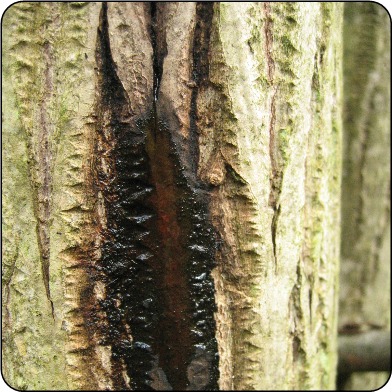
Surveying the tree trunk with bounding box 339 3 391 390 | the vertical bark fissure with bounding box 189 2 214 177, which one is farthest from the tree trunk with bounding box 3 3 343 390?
the tree trunk with bounding box 339 3 391 390

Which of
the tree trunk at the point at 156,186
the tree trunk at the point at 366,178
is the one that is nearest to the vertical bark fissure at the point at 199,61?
the tree trunk at the point at 156,186

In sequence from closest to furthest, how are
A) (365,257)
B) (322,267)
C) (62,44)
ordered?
(62,44)
(322,267)
(365,257)

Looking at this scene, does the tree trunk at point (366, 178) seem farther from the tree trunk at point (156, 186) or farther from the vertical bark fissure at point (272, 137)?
the vertical bark fissure at point (272, 137)

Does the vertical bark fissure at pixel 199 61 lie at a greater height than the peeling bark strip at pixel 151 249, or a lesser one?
greater

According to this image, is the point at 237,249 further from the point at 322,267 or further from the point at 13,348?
the point at 13,348

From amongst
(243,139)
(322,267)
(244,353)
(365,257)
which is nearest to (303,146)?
(243,139)

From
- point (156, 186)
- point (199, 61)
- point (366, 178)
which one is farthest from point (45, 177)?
point (366, 178)

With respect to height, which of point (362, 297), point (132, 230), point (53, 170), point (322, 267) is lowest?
point (362, 297)

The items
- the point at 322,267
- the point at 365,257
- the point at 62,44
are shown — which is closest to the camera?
the point at 62,44
